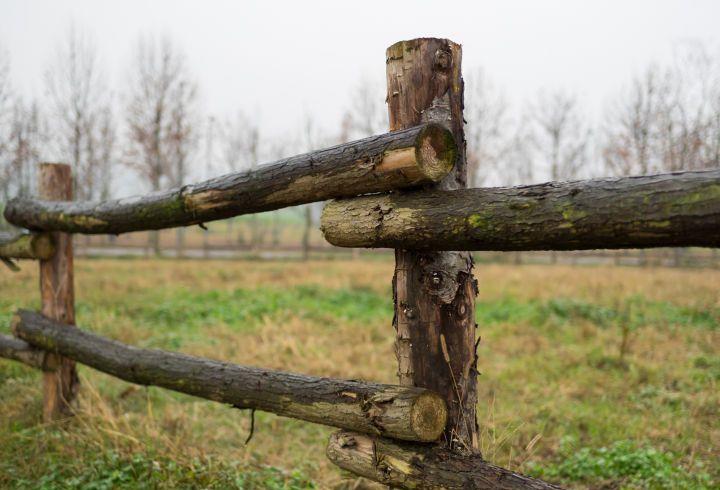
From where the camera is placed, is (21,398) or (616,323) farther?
(616,323)

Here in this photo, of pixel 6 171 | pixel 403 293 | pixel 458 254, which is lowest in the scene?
pixel 403 293

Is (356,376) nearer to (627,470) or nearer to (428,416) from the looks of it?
(627,470)

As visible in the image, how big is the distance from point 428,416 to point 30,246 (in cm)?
341

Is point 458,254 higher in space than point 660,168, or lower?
lower

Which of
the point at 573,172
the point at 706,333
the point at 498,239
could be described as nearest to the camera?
the point at 498,239

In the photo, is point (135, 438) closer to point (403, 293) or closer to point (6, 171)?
point (403, 293)

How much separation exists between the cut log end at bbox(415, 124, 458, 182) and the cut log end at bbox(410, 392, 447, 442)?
0.83 m

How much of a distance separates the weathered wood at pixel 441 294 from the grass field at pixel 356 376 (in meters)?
0.65

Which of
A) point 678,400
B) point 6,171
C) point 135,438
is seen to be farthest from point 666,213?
point 6,171

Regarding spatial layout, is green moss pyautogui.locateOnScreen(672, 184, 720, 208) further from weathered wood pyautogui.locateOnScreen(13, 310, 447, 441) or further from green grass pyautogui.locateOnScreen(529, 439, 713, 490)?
green grass pyautogui.locateOnScreen(529, 439, 713, 490)

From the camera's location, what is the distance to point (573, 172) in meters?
30.5

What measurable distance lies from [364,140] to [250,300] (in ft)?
26.6

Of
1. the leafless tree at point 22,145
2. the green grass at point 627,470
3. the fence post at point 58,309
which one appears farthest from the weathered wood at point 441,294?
the leafless tree at point 22,145

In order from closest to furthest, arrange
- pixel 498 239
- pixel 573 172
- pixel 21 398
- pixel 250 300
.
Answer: pixel 498 239, pixel 21 398, pixel 250 300, pixel 573 172
